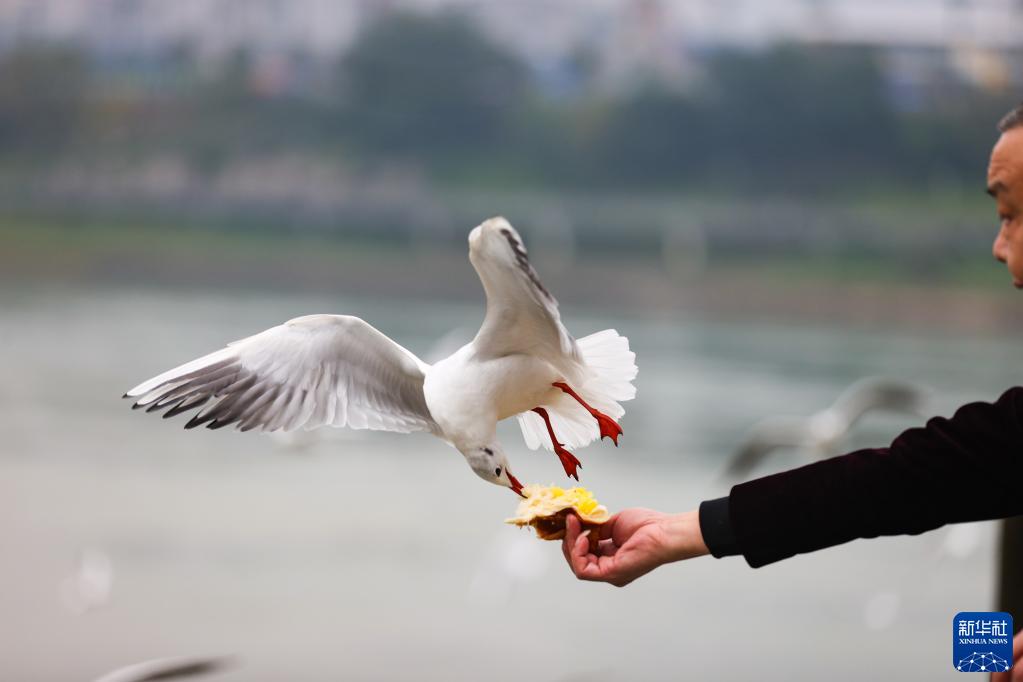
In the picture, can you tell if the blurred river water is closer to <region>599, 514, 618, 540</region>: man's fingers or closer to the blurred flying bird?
the blurred flying bird

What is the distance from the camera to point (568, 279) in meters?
12.1

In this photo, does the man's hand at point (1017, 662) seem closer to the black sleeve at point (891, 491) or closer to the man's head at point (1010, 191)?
the black sleeve at point (891, 491)

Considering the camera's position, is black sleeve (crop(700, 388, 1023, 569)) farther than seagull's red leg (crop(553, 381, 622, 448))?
No

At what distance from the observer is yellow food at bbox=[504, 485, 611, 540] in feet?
3.51

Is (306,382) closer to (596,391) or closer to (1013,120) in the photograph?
(596,391)

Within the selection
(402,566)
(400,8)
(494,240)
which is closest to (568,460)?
(494,240)

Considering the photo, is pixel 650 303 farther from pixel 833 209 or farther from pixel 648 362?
pixel 648 362

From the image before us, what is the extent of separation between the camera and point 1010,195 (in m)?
0.80

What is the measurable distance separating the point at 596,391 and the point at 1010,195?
74 cm

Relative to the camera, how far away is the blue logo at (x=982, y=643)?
0.93 metres

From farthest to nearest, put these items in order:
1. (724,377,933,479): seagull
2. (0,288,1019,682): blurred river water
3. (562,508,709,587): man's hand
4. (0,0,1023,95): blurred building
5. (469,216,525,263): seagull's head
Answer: (0,0,1023,95): blurred building → (0,288,1019,682): blurred river water → (724,377,933,479): seagull → (469,216,525,263): seagull's head → (562,508,709,587): man's hand

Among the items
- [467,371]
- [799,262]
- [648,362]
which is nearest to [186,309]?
[648,362]

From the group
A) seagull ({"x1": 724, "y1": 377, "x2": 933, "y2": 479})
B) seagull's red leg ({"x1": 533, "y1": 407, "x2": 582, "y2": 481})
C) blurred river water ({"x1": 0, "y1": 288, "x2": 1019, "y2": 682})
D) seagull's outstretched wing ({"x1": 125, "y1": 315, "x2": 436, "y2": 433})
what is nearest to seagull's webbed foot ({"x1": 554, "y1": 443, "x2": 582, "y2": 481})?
seagull's red leg ({"x1": 533, "y1": 407, "x2": 582, "y2": 481})

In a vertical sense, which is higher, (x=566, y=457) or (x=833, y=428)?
(x=833, y=428)
